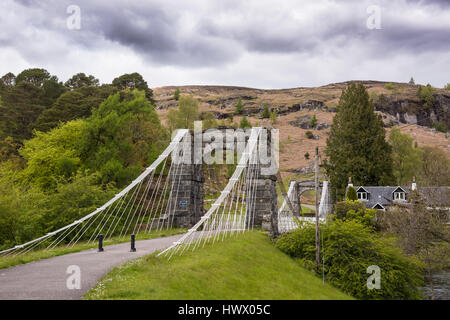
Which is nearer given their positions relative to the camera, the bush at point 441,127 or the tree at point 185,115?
the tree at point 185,115

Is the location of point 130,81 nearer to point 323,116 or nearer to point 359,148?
point 359,148

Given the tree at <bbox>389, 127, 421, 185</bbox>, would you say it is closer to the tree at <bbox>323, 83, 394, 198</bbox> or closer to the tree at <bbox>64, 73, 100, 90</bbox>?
the tree at <bbox>323, 83, 394, 198</bbox>

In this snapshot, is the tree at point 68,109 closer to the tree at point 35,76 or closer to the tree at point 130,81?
the tree at point 35,76

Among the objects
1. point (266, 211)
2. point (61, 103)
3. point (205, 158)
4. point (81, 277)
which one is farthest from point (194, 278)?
point (61, 103)

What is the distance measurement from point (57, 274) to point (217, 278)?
13.8ft

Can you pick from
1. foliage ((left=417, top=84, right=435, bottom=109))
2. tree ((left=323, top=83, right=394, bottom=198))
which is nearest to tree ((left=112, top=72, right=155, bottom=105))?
tree ((left=323, top=83, right=394, bottom=198))

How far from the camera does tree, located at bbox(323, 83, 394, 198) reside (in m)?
40.3

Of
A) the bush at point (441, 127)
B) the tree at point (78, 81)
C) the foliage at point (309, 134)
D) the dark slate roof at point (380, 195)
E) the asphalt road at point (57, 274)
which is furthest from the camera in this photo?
the bush at point (441, 127)

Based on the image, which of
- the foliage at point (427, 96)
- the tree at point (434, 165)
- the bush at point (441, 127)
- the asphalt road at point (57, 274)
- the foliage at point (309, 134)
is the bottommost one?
the asphalt road at point (57, 274)

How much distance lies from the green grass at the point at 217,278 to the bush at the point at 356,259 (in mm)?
1330

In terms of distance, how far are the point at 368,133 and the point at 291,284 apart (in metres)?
34.7

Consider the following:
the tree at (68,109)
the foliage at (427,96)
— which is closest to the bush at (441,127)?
the foliage at (427,96)

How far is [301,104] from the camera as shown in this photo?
128125 mm

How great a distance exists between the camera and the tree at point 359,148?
40281mm
